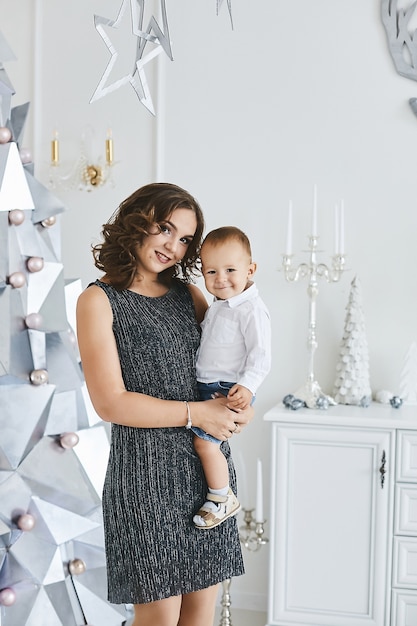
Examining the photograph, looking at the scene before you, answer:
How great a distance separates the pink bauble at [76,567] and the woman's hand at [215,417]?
3.83 feet

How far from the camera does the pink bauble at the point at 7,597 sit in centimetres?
238

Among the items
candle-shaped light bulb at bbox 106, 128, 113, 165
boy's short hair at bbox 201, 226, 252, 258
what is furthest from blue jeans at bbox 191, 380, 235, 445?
candle-shaped light bulb at bbox 106, 128, 113, 165

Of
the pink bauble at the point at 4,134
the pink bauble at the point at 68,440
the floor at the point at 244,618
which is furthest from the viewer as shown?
the floor at the point at 244,618

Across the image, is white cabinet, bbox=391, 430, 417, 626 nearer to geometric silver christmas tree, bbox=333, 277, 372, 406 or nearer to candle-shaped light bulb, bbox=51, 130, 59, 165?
geometric silver christmas tree, bbox=333, 277, 372, 406

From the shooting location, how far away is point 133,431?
5.43 feet

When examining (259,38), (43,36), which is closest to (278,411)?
(259,38)

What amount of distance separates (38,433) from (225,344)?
1026 millimetres

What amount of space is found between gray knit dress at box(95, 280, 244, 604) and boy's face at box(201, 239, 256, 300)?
0.13 metres

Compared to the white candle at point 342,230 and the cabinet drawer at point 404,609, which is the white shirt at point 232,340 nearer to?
the white candle at point 342,230

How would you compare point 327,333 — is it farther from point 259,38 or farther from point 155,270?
point 155,270

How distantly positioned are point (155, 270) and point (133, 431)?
336mm

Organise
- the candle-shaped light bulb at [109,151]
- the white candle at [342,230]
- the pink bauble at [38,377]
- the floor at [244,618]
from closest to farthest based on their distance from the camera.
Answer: the pink bauble at [38,377] → the white candle at [342,230] → the floor at [244,618] → the candle-shaped light bulb at [109,151]

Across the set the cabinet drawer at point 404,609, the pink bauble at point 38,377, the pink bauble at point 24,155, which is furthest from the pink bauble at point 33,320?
the cabinet drawer at point 404,609

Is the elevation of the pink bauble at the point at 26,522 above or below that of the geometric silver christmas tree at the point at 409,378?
below
